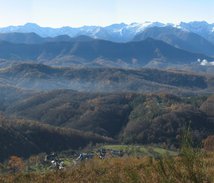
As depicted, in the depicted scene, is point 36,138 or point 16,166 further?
point 36,138

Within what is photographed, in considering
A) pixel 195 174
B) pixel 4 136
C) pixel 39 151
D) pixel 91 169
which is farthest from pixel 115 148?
pixel 195 174

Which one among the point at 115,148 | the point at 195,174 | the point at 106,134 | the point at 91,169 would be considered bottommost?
the point at 106,134

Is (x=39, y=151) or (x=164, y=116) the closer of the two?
(x=39, y=151)

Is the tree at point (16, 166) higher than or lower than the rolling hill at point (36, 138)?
higher

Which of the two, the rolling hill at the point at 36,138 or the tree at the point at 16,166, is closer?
the tree at the point at 16,166

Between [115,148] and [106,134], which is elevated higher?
[115,148]

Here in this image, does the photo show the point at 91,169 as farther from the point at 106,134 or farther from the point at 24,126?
the point at 106,134

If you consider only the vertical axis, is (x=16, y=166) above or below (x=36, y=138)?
above

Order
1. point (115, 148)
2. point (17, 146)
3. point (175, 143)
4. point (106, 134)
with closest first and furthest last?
point (115, 148), point (17, 146), point (175, 143), point (106, 134)

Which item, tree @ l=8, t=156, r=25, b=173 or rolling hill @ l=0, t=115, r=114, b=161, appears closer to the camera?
tree @ l=8, t=156, r=25, b=173

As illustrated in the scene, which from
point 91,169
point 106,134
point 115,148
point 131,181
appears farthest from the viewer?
point 106,134

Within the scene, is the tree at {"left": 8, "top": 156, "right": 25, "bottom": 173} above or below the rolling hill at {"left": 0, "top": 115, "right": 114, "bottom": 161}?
above
